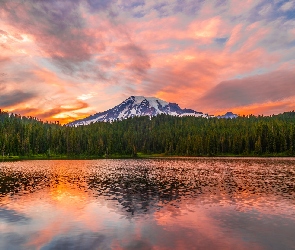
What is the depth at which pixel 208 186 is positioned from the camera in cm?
5650

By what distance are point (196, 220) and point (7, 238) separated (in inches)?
745

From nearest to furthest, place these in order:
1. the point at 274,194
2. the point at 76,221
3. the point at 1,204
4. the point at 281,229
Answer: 1. the point at 281,229
2. the point at 76,221
3. the point at 1,204
4. the point at 274,194

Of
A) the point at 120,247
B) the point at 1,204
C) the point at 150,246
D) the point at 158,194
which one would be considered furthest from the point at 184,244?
the point at 1,204

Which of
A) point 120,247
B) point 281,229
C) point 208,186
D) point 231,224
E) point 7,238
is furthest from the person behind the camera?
point 208,186

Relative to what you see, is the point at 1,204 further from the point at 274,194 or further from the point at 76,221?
the point at 274,194

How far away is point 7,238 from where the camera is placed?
2555cm

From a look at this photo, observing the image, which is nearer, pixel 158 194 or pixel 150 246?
pixel 150 246

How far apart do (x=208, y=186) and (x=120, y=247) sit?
36.6 m

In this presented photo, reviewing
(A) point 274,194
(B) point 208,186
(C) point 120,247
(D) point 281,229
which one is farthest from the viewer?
(B) point 208,186

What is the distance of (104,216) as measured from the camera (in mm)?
33094

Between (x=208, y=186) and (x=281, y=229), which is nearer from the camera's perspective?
(x=281, y=229)

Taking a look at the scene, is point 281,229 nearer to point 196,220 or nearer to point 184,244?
point 196,220

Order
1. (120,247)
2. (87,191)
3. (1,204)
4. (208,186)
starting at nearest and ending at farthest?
(120,247) < (1,204) < (87,191) < (208,186)

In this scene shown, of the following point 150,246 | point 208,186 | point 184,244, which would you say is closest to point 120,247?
point 150,246
